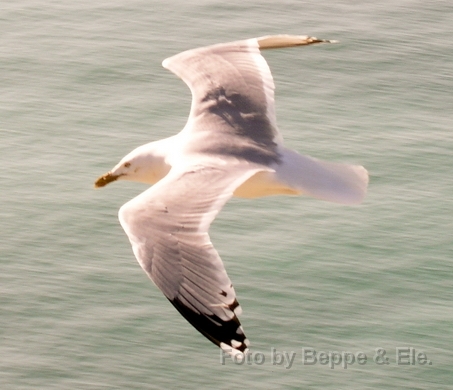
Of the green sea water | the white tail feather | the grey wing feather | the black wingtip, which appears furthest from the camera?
the green sea water

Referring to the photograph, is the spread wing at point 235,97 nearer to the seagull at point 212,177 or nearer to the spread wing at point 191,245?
the seagull at point 212,177

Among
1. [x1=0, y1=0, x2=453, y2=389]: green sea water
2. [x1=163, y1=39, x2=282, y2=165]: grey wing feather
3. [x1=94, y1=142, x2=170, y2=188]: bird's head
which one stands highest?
[x1=163, y1=39, x2=282, y2=165]: grey wing feather

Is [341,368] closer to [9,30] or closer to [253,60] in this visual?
[253,60]

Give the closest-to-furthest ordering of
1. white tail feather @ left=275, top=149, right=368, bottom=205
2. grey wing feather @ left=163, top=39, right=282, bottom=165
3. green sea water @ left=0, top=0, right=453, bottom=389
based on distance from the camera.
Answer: white tail feather @ left=275, top=149, right=368, bottom=205, grey wing feather @ left=163, top=39, right=282, bottom=165, green sea water @ left=0, top=0, right=453, bottom=389

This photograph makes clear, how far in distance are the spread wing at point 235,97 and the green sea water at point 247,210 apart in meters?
0.70

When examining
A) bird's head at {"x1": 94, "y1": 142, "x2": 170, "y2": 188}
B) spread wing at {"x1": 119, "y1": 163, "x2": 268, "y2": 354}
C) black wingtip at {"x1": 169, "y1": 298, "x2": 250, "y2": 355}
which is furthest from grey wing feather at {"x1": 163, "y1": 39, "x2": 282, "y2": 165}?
black wingtip at {"x1": 169, "y1": 298, "x2": 250, "y2": 355}

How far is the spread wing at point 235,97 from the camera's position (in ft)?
13.0

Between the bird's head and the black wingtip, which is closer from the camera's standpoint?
the black wingtip

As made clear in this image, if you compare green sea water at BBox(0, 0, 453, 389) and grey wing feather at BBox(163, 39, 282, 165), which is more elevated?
grey wing feather at BBox(163, 39, 282, 165)

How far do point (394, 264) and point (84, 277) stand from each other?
1152 mm

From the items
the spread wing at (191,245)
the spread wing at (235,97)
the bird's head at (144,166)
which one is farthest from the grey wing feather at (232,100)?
the spread wing at (191,245)

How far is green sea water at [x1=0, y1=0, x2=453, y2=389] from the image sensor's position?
4.24 m

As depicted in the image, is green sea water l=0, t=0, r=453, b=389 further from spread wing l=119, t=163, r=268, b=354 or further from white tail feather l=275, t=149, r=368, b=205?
spread wing l=119, t=163, r=268, b=354

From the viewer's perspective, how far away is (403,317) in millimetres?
4410
